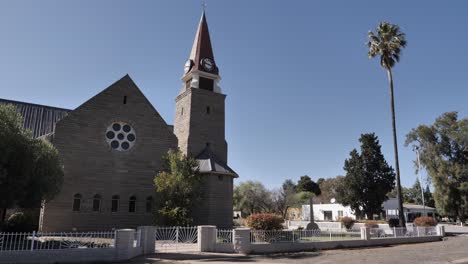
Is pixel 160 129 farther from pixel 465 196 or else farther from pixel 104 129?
pixel 465 196

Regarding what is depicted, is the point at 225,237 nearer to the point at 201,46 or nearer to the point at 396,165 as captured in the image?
the point at 396,165

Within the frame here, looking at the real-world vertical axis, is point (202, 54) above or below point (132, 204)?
above

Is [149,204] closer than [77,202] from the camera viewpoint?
No

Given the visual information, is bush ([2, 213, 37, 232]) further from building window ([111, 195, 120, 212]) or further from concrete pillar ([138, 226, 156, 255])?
concrete pillar ([138, 226, 156, 255])

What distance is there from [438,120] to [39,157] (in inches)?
1993

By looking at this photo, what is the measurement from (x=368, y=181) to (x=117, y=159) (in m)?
36.0

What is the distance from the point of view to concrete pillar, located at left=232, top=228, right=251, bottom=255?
1883 centimetres

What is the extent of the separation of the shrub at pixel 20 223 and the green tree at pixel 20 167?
3394mm

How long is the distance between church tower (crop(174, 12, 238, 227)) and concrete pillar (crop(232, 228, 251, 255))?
1003cm

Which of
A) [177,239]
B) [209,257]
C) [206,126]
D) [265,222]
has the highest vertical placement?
[206,126]

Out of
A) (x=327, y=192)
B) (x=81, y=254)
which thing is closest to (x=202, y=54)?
(x=81, y=254)

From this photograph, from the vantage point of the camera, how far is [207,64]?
35.6 m

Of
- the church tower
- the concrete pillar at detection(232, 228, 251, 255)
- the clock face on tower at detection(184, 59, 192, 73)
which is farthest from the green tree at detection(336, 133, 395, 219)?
the concrete pillar at detection(232, 228, 251, 255)

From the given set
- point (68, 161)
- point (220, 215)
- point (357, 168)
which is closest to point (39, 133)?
point (68, 161)
